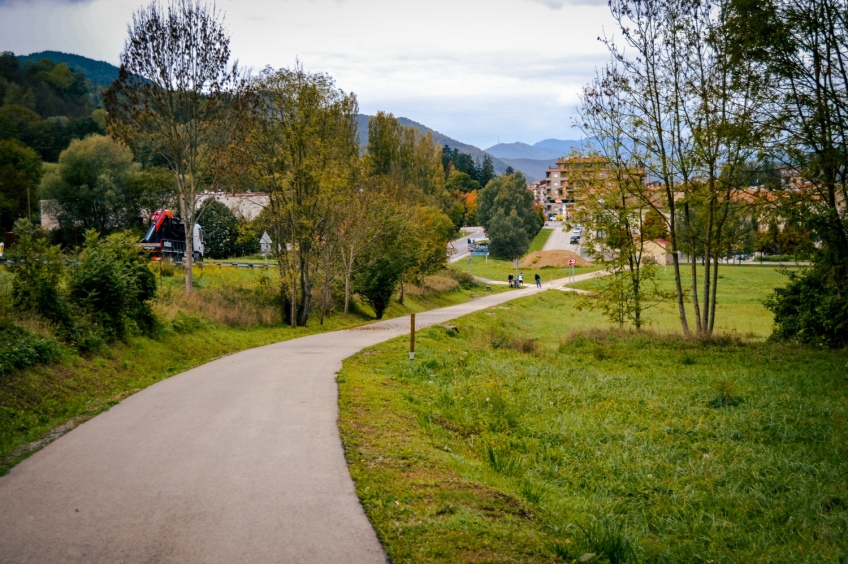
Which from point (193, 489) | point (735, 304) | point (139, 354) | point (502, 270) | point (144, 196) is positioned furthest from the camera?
point (502, 270)

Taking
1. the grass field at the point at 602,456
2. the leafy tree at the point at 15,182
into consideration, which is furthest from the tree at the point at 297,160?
the leafy tree at the point at 15,182

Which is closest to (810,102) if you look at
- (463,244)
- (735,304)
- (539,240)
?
(735,304)

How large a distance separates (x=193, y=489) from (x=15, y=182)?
72.9 meters

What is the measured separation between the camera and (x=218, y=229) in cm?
5778

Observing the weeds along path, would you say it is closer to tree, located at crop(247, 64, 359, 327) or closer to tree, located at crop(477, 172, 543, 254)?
tree, located at crop(247, 64, 359, 327)

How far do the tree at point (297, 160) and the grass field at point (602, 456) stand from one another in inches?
432

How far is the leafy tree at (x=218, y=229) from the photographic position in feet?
188

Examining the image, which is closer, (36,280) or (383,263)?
(36,280)

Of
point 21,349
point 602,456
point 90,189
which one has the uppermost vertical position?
point 90,189

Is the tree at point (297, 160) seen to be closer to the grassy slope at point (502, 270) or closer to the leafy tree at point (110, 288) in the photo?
the leafy tree at point (110, 288)

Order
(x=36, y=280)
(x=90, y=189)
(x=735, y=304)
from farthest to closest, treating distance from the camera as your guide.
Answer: (x=90, y=189) < (x=735, y=304) < (x=36, y=280)

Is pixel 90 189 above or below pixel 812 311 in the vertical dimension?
above

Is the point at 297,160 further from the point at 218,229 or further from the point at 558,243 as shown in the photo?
the point at 558,243

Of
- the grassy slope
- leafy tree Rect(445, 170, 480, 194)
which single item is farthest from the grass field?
leafy tree Rect(445, 170, 480, 194)
